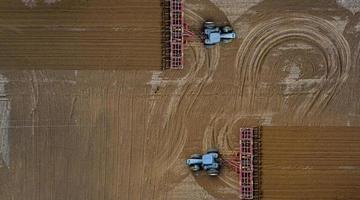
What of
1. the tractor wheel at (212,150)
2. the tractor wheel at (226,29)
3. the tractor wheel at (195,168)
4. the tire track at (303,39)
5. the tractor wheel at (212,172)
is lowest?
the tractor wheel at (212,172)

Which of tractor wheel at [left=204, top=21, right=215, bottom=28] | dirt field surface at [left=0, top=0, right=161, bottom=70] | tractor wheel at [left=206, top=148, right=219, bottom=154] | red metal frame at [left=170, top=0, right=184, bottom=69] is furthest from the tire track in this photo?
dirt field surface at [left=0, top=0, right=161, bottom=70]

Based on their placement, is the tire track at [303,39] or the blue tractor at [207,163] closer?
the blue tractor at [207,163]

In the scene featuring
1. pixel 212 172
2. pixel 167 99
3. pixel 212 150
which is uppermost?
pixel 167 99

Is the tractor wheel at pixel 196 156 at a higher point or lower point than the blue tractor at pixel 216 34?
lower

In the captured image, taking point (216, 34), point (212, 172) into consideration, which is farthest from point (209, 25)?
point (212, 172)

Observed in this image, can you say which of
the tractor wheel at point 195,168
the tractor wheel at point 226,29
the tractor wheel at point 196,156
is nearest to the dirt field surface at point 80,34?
the tractor wheel at point 226,29

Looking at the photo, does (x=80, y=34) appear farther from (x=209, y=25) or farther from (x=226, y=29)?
(x=226, y=29)

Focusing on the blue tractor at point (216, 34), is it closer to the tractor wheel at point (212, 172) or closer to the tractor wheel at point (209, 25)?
the tractor wheel at point (209, 25)
